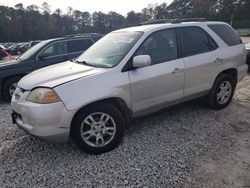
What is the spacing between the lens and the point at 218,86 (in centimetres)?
488

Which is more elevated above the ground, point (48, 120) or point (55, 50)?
point (55, 50)

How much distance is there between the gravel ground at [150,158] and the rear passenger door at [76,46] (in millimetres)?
3448

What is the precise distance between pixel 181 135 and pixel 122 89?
127 centimetres

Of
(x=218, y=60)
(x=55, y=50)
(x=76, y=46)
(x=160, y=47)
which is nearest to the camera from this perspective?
(x=160, y=47)

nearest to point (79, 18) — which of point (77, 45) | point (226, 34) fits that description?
point (77, 45)

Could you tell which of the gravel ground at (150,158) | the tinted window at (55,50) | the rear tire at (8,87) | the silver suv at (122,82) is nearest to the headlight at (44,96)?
the silver suv at (122,82)

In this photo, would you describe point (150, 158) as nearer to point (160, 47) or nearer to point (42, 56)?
point (160, 47)

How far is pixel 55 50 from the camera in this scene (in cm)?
728

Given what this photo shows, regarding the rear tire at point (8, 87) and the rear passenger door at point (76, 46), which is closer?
the rear tire at point (8, 87)

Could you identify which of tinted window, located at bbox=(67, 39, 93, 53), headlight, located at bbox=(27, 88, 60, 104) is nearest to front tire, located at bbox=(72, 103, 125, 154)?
headlight, located at bbox=(27, 88, 60, 104)

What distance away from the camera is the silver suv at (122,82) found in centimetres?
324

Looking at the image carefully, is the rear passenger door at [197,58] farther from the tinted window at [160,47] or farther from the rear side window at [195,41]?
the tinted window at [160,47]

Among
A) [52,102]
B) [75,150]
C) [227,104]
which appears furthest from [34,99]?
[227,104]

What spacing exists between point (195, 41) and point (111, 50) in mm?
1535
